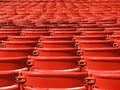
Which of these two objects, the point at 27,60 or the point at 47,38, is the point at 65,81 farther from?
the point at 47,38

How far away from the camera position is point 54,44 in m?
2.47

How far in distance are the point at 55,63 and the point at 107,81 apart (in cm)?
48

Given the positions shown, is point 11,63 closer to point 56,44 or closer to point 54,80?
point 54,80

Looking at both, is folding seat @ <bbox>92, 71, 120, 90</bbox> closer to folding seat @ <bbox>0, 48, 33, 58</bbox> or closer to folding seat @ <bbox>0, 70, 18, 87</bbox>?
folding seat @ <bbox>0, 70, 18, 87</bbox>

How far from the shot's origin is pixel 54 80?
1.44m

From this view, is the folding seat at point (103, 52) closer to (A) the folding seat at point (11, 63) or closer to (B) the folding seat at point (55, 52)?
(B) the folding seat at point (55, 52)

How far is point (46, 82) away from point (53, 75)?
0.19ft

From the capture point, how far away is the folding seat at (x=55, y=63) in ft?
5.89

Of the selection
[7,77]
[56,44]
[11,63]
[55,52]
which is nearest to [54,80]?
[7,77]

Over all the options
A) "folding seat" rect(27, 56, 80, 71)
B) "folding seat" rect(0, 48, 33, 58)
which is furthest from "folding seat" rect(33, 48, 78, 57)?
"folding seat" rect(27, 56, 80, 71)

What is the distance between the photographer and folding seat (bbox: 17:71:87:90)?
1430 mm

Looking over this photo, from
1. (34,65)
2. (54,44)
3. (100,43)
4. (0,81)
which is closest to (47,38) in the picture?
(54,44)

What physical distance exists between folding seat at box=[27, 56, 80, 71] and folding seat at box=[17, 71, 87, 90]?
329 mm

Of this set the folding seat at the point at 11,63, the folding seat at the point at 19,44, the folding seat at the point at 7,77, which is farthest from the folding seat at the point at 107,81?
the folding seat at the point at 19,44
